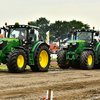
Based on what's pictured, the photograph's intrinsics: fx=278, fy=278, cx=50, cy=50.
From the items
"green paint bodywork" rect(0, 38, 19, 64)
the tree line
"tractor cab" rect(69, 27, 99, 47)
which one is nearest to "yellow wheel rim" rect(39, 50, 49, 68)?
"green paint bodywork" rect(0, 38, 19, 64)

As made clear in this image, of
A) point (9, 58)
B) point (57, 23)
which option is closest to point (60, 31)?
point (57, 23)

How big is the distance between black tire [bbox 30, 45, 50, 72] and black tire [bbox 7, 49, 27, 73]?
864mm

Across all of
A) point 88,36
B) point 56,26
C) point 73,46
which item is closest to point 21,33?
point 73,46

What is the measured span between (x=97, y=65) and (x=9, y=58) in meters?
6.90

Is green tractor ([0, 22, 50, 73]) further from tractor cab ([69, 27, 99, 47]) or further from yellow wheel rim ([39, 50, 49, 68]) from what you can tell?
tractor cab ([69, 27, 99, 47])

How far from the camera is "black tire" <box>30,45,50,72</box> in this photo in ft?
41.9

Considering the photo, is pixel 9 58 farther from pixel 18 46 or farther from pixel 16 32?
pixel 16 32

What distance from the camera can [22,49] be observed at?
12281mm

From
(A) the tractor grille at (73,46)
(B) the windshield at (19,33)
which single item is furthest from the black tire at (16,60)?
(A) the tractor grille at (73,46)

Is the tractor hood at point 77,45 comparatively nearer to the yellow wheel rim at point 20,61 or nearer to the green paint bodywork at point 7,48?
the green paint bodywork at point 7,48

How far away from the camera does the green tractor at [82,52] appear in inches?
596

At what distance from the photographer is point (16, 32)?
42.4ft

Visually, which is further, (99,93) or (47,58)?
(47,58)

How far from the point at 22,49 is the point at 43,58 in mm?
1553
